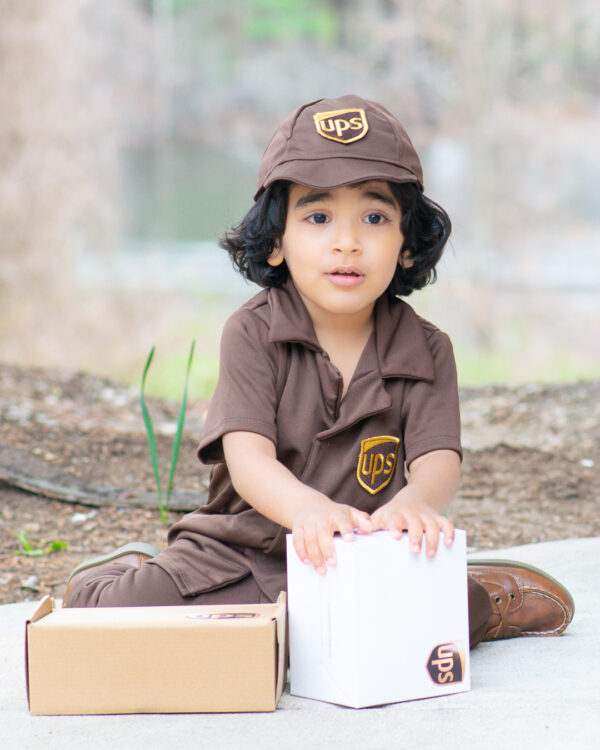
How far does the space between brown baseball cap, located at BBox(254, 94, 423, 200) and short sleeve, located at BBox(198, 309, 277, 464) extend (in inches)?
10.5

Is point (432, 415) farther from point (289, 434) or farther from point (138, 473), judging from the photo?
point (138, 473)

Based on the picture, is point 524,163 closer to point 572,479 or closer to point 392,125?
point 572,479

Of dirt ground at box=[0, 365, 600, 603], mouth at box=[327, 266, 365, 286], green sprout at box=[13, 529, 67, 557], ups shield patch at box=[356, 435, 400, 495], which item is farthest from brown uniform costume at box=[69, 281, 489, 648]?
green sprout at box=[13, 529, 67, 557]

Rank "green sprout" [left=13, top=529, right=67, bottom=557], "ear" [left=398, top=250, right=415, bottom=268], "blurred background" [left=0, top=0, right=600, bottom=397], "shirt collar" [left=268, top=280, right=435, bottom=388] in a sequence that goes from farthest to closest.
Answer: "blurred background" [left=0, top=0, right=600, bottom=397]
"green sprout" [left=13, top=529, right=67, bottom=557]
"ear" [left=398, top=250, right=415, bottom=268]
"shirt collar" [left=268, top=280, right=435, bottom=388]

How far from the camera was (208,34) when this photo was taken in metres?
8.94

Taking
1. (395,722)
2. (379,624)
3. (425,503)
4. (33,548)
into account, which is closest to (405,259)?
(425,503)

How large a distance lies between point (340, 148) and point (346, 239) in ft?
0.51

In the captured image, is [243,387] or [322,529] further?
[243,387]

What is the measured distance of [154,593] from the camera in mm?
1797

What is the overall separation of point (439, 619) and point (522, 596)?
1.38 ft

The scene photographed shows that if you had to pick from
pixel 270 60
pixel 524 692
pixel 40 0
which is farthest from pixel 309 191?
pixel 270 60

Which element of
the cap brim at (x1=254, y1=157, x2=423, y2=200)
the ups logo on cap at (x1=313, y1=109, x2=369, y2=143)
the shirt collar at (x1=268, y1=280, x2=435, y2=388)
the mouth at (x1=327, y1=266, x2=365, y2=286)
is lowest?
the shirt collar at (x1=268, y1=280, x2=435, y2=388)

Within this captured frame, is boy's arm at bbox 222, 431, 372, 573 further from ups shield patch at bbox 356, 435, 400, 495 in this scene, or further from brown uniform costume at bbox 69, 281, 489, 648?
ups shield patch at bbox 356, 435, 400, 495

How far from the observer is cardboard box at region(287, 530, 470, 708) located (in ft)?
5.02
